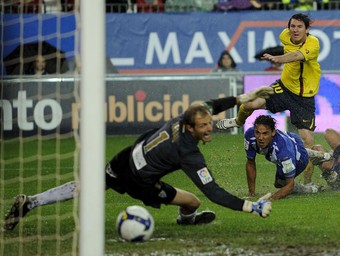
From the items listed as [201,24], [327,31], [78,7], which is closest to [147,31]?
[201,24]

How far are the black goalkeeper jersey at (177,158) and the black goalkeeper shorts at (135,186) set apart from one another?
92 millimetres

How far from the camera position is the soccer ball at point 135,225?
881 centimetres

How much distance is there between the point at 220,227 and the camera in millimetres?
9750

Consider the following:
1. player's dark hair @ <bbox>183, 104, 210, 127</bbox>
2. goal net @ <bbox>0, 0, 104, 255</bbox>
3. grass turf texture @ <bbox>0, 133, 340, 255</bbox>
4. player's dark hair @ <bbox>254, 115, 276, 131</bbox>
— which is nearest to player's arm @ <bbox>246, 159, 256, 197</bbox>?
grass turf texture @ <bbox>0, 133, 340, 255</bbox>

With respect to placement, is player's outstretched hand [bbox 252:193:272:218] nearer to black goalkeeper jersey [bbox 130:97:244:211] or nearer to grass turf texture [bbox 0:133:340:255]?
black goalkeeper jersey [bbox 130:97:244:211]

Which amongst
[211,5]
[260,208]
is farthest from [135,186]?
[211,5]

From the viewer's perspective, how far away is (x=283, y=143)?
440 inches

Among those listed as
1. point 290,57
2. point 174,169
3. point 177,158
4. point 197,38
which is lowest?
point 197,38

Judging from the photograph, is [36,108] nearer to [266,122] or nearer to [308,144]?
[308,144]

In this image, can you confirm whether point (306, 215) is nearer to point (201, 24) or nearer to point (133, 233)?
point (133, 233)

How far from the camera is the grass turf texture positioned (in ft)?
28.9

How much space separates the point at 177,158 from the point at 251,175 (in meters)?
2.53

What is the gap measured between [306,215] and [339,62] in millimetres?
8607

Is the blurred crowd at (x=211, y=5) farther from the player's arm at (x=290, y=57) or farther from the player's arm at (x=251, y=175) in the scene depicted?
the player's arm at (x=251, y=175)
